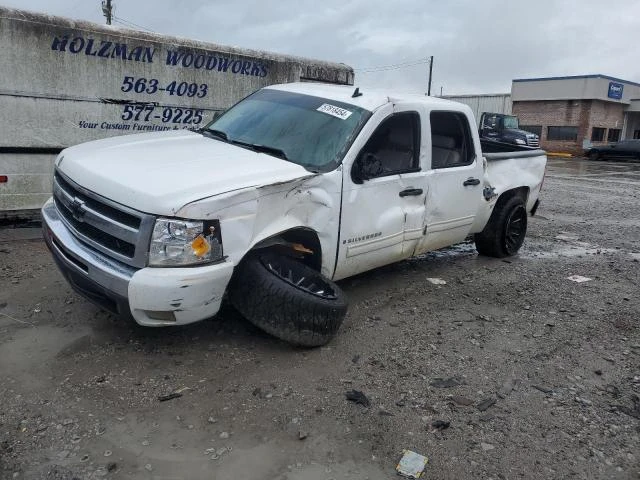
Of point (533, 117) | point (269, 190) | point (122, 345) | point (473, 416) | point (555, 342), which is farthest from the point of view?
point (533, 117)

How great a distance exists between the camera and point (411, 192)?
15.2ft

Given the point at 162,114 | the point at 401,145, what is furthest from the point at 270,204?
the point at 162,114

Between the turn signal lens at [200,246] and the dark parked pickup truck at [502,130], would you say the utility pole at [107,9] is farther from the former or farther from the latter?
the turn signal lens at [200,246]

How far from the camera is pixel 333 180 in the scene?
12.8 feet

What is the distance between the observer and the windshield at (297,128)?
409 centimetres

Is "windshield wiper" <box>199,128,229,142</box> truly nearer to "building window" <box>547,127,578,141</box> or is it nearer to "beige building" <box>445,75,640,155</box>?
"beige building" <box>445,75,640,155</box>

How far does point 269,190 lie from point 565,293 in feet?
11.7

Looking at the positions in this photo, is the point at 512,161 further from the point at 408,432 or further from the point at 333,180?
the point at 408,432

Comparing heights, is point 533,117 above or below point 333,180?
above

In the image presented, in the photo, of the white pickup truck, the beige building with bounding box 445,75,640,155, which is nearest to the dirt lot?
the white pickup truck

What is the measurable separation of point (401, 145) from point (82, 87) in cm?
419

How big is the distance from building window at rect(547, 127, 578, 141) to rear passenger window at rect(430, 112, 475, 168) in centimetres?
3576

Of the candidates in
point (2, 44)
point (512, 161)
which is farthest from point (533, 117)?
point (2, 44)

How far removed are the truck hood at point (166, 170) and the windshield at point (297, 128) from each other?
227 mm
